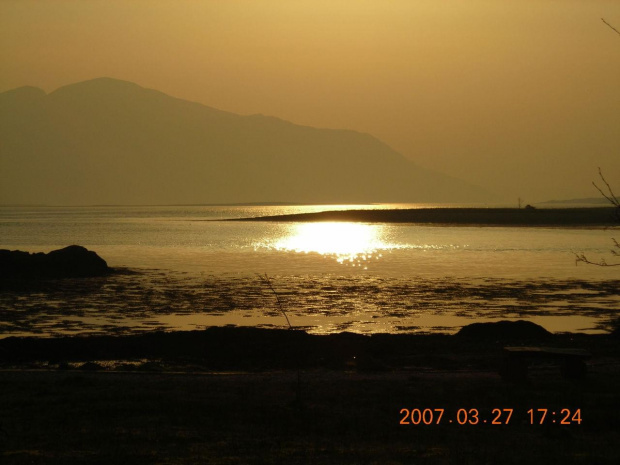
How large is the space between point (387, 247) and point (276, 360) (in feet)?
177

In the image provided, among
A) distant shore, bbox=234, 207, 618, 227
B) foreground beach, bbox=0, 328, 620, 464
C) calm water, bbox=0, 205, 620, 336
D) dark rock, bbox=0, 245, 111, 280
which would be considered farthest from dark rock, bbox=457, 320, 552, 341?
distant shore, bbox=234, 207, 618, 227

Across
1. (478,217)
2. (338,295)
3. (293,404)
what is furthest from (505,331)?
(478,217)

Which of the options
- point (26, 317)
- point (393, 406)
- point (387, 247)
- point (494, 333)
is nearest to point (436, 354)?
point (494, 333)

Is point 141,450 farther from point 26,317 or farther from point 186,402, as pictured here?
point 26,317

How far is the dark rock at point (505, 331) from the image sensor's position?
2264cm

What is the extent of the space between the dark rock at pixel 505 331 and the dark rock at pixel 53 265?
86.9ft

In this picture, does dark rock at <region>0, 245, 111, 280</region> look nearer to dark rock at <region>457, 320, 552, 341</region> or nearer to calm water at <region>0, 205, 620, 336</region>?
calm water at <region>0, 205, 620, 336</region>

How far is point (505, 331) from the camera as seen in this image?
910 inches

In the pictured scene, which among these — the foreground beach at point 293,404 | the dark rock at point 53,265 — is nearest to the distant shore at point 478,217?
the dark rock at point 53,265

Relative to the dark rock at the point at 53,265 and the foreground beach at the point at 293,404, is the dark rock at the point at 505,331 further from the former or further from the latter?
the dark rock at the point at 53,265

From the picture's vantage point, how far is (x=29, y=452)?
434 inches

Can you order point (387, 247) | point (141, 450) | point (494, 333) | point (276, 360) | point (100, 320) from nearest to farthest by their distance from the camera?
point (141, 450)
point (276, 360)
point (494, 333)
point (100, 320)
point (387, 247)

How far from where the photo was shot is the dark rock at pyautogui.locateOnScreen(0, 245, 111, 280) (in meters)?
43.1

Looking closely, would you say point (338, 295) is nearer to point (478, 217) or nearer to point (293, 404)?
point (293, 404)
